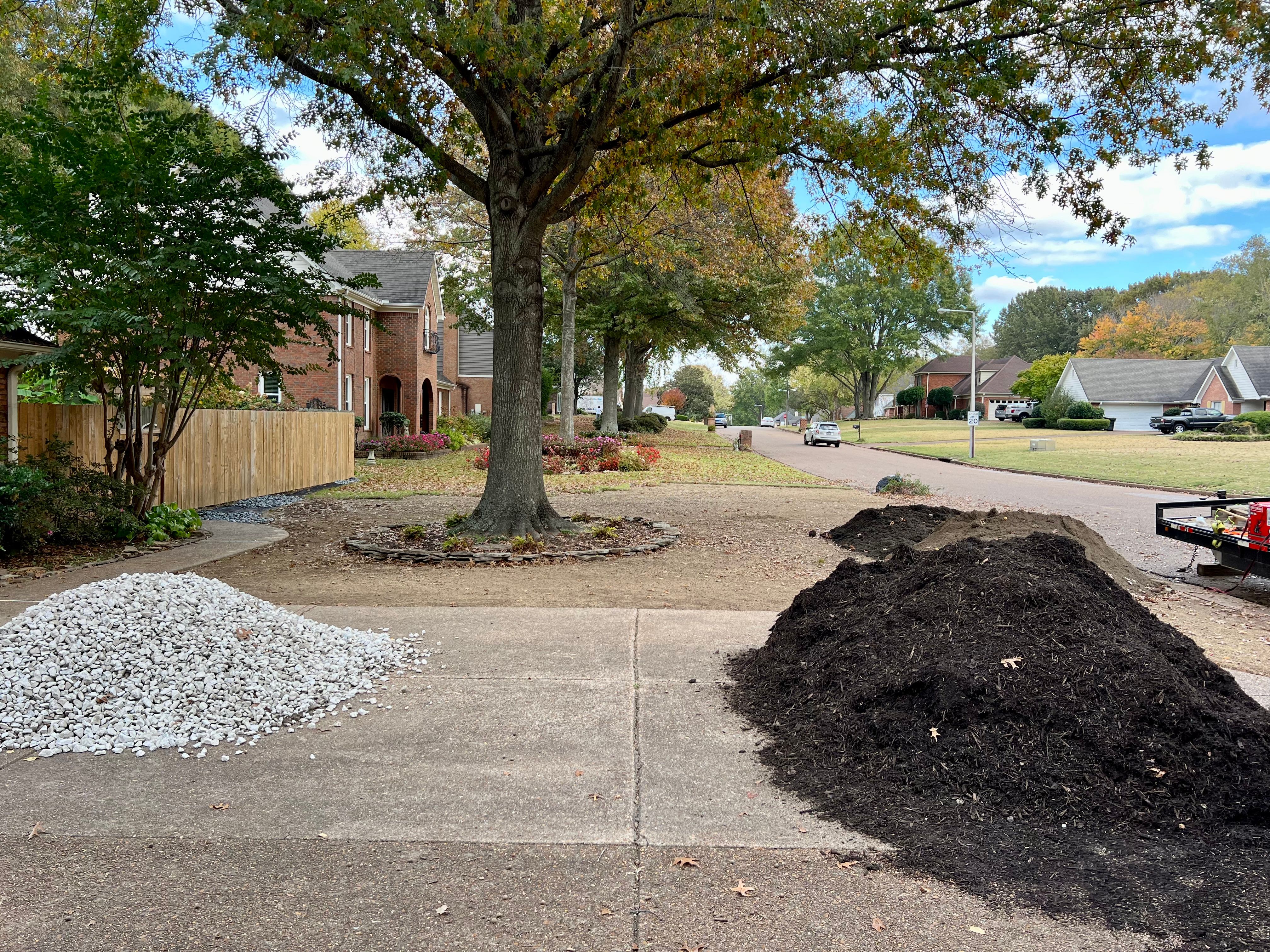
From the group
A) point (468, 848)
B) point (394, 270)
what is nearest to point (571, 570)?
point (468, 848)

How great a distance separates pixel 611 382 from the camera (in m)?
40.2

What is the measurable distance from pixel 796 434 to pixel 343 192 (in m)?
64.3

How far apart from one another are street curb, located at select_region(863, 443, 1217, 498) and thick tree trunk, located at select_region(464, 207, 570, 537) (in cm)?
1574

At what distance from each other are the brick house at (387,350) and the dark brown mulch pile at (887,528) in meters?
20.6

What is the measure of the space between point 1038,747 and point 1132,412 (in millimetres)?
73030

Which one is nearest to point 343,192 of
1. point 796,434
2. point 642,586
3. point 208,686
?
point 642,586

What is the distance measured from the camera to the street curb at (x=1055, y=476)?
2103 cm

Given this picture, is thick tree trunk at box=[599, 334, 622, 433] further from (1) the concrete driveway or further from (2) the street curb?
(2) the street curb

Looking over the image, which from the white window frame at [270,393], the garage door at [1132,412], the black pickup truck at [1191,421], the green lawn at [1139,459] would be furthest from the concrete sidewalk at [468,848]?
the garage door at [1132,412]

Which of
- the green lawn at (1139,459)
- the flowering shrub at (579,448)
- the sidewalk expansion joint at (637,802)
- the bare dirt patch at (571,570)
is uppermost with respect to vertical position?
the flowering shrub at (579,448)

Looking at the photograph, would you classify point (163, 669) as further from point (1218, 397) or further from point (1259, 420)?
point (1218, 397)

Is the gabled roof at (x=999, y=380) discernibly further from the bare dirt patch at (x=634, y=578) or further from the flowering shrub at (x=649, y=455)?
the bare dirt patch at (x=634, y=578)

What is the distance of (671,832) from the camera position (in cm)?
365

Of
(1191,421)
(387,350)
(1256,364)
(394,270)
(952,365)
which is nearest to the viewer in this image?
(387,350)
